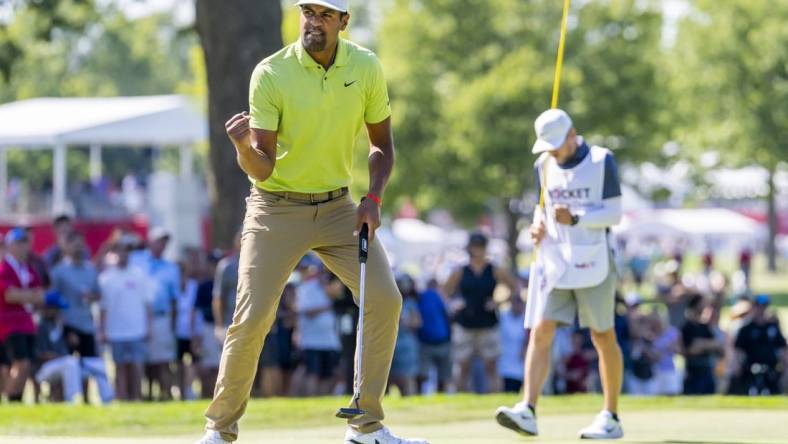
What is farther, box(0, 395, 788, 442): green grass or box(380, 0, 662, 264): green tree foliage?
box(380, 0, 662, 264): green tree foliage

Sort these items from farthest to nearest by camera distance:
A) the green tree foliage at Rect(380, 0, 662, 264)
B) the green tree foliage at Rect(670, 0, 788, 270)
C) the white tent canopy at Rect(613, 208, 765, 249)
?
the white tent canopy at Rect(613, 208, 765, 249)
the green tree foliage at Rect(670, 0, 788, 270)
the green tree foliage at Rect(380, 0, 662, 264)

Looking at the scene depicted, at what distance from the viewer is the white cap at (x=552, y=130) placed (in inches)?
350

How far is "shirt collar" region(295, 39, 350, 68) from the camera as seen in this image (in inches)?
278

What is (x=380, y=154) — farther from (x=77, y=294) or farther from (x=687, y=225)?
(x=687, y=225)

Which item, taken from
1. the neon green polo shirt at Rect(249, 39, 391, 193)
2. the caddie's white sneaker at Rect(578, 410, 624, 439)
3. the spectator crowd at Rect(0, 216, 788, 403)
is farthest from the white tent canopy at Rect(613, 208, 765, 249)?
the neon green polo shirt at Rect(249, 39, 391, 193)

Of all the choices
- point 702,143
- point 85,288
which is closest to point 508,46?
point 702,143

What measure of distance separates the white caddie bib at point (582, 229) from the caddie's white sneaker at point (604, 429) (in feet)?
2.51

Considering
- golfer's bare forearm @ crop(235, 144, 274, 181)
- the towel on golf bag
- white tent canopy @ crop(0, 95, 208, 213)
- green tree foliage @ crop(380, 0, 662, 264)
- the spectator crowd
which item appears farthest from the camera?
green tree foliage @ crop(380, 0, 662, 264)

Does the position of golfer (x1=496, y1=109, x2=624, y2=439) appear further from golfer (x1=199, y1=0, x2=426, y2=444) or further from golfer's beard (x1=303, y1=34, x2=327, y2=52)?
golfer's beard (x1=303, y1=34, x2=327, y2=52)

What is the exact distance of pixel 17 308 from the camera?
14.9m

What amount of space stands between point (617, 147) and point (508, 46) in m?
4.63

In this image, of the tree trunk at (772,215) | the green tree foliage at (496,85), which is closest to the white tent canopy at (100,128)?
the green tree foliage at (496,85)

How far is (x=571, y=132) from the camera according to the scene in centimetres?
906

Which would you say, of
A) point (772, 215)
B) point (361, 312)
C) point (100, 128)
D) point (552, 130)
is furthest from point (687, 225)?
point (361, 312)
